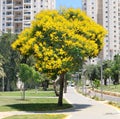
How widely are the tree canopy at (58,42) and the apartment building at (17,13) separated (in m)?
107

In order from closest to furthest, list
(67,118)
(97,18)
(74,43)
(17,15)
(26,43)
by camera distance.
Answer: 1. (67,118)
2. (74,43)
3. (26,43)
4. (17,15)
5. (97,18)

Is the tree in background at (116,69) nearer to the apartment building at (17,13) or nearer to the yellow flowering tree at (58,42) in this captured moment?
the apartment building at (17,13)

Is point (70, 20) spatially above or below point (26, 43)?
above

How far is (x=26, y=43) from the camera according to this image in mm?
27906

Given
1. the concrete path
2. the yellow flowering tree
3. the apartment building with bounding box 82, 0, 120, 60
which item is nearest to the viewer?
the concrete path

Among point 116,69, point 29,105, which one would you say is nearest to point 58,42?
point 29,105

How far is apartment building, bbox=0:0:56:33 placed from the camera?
134375 mm

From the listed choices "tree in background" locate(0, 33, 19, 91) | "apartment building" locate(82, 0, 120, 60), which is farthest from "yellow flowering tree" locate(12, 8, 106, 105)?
"apartment building" locate(82, 0, 120, 60)

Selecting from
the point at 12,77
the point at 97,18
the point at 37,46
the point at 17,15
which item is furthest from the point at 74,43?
the point at 97,18

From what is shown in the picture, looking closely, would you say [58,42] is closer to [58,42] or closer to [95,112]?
[58,42]

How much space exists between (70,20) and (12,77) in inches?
2174

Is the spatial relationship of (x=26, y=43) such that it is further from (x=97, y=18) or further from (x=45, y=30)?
(x=97, y=18)

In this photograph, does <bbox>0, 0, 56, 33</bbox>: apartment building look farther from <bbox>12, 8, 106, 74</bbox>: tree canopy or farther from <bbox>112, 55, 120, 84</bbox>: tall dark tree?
<bbox>12, 8, 106, 74</bbox>: tree canopy

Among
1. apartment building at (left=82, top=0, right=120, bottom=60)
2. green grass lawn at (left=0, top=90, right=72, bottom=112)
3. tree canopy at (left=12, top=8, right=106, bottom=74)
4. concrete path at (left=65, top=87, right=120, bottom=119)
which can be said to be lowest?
concrete path at (left=65, top=87, right=120, bottom=119)
